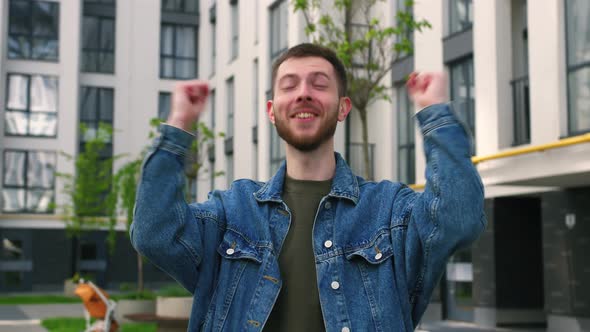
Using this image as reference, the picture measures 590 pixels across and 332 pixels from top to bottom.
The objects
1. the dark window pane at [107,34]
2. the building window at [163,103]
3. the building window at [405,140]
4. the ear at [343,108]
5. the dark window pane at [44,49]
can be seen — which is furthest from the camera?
the building window at [163,103]

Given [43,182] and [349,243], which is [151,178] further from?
[43,182]

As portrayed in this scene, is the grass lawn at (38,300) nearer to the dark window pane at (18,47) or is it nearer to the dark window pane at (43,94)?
the dark window pane at (43,94)

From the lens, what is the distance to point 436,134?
7.80ft

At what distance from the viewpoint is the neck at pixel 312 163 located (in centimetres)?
270

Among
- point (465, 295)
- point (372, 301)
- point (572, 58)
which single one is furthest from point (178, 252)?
point (465, 295)

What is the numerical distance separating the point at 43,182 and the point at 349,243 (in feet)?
126

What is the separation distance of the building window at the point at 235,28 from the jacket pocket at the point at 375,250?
29.8 meters

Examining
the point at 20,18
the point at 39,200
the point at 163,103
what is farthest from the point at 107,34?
the point at 39,200

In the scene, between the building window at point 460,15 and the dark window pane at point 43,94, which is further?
the dark window pane at point 43,94

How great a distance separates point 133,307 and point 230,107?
1421 centimetres

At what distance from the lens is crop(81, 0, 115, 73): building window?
41.2 metres

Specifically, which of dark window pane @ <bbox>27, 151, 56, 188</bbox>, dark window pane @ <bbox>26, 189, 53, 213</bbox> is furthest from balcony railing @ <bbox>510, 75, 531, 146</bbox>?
dark window pane @ <bbox>27, 151, 56, 188</bbox>

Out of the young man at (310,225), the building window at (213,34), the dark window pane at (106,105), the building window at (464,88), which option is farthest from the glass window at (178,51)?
the young man at (310,225)

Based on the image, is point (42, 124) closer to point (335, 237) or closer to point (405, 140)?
point (405, 140)
